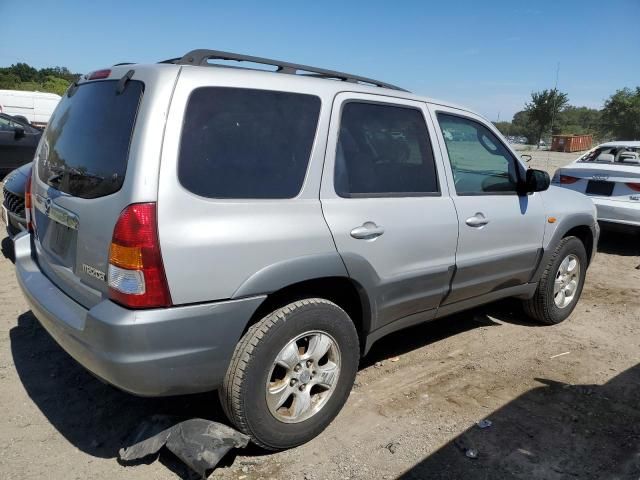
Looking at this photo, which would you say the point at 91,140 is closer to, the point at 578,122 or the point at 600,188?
the point at 600,188

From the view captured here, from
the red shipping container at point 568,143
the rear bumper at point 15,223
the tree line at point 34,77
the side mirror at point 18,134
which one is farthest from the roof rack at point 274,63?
the tree line at point 34,77

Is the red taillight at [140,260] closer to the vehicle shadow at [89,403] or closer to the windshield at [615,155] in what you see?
the vehicle shadow at [89,403]

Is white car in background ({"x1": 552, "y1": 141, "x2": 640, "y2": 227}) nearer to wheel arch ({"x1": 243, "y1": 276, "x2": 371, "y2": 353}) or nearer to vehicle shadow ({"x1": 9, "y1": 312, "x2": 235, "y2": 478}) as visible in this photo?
wheel arch ({"x1": 243, "y1": 276, "x2": 371, "y2": 353})

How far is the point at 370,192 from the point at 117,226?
1366 mm

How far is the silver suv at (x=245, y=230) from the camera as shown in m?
2.14

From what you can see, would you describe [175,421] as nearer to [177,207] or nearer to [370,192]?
[177,207]

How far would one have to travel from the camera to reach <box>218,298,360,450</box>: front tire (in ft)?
7.86

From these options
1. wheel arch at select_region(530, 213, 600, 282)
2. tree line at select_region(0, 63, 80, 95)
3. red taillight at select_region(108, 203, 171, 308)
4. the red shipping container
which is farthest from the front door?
tree line at select_region(0, 63, 80, 95)

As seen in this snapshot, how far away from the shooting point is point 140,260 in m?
2.10

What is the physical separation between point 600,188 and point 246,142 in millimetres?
6333

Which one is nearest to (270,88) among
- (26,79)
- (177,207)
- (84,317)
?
(177,207)

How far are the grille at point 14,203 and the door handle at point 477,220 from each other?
408 cm

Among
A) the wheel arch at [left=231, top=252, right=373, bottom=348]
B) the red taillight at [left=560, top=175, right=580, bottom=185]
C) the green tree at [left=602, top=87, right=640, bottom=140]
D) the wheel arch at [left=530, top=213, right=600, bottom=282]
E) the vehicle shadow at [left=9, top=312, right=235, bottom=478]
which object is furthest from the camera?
the green tree at [left=602, top=87, right=640, bottom=140]

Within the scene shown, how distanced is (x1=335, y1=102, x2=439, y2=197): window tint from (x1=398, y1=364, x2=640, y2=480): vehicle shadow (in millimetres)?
1465
